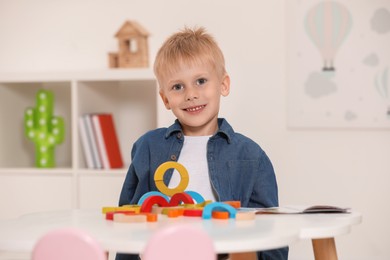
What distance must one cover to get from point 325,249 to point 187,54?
66 centimetres

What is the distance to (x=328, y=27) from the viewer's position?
10.7 ft

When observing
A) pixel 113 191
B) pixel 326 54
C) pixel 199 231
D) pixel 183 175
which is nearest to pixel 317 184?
pixel 326 54

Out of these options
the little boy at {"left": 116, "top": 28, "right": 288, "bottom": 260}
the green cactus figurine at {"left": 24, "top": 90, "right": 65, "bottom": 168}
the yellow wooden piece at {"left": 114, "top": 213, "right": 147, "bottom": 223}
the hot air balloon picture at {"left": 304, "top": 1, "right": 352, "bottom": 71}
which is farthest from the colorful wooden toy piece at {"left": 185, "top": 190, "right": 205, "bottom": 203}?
the green cactus figurine at {"left": 24, "top": 90, "right": 65, "bottom": 168}

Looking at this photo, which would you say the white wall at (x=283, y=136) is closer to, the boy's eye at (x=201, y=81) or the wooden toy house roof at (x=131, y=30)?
the wooden toy house roof at (x=131, y=30)

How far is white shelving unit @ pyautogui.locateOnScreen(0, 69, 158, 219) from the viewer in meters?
3.37

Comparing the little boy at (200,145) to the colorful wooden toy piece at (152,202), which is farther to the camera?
the little boy at (200,145)

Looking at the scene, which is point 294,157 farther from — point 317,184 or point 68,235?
point 68,235

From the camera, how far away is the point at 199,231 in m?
1.20

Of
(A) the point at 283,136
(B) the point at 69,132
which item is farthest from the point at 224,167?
(B) the point at 69,132

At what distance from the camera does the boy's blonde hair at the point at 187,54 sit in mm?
2006

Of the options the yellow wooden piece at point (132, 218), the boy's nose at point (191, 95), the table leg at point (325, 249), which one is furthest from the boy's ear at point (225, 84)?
the yellow wooden piece at point (132, 218)

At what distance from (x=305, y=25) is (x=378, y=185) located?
78cm

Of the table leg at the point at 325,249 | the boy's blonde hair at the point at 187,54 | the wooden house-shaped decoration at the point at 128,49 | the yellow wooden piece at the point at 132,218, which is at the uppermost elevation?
the wooden house-shaped decoration at the point at 128,49

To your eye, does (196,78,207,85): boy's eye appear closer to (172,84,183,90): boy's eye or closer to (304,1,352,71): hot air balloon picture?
(172,84,183,90): boy's eye
